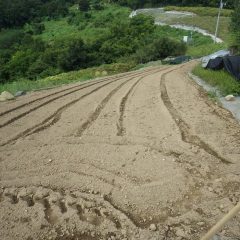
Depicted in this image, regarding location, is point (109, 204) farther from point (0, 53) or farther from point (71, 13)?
point (71, 13)

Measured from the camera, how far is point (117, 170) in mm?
6441

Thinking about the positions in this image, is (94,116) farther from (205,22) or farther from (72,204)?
(205,22)

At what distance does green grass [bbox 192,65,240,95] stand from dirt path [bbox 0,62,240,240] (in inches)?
58.7

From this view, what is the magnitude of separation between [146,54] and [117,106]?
84.8 ft

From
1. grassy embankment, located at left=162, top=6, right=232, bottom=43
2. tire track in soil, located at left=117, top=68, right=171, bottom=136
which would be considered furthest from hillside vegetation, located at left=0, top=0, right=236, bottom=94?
tire track in soil, located at left=117, top=68, right=171, bottom=136

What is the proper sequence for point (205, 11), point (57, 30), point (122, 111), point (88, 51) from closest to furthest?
point (122, 111), point (88, 51), point (205, 11), point (57, 30)

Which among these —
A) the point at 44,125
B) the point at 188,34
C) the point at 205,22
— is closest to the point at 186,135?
the point at 44,125

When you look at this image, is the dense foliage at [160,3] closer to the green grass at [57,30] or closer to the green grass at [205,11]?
the green grass at [205,11]

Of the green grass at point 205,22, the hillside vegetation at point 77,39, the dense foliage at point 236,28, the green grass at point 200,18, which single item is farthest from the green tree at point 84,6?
the dense foliage at point 236,28

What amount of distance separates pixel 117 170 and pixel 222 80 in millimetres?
7306

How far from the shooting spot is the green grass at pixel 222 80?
11467 millimetres

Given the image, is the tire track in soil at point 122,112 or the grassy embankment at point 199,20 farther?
the grassy embankment at point 199,20

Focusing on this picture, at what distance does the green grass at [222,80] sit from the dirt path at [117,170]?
1490 mm

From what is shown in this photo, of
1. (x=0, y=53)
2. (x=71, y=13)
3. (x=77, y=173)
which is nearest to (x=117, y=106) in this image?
(x=77, y=173)
